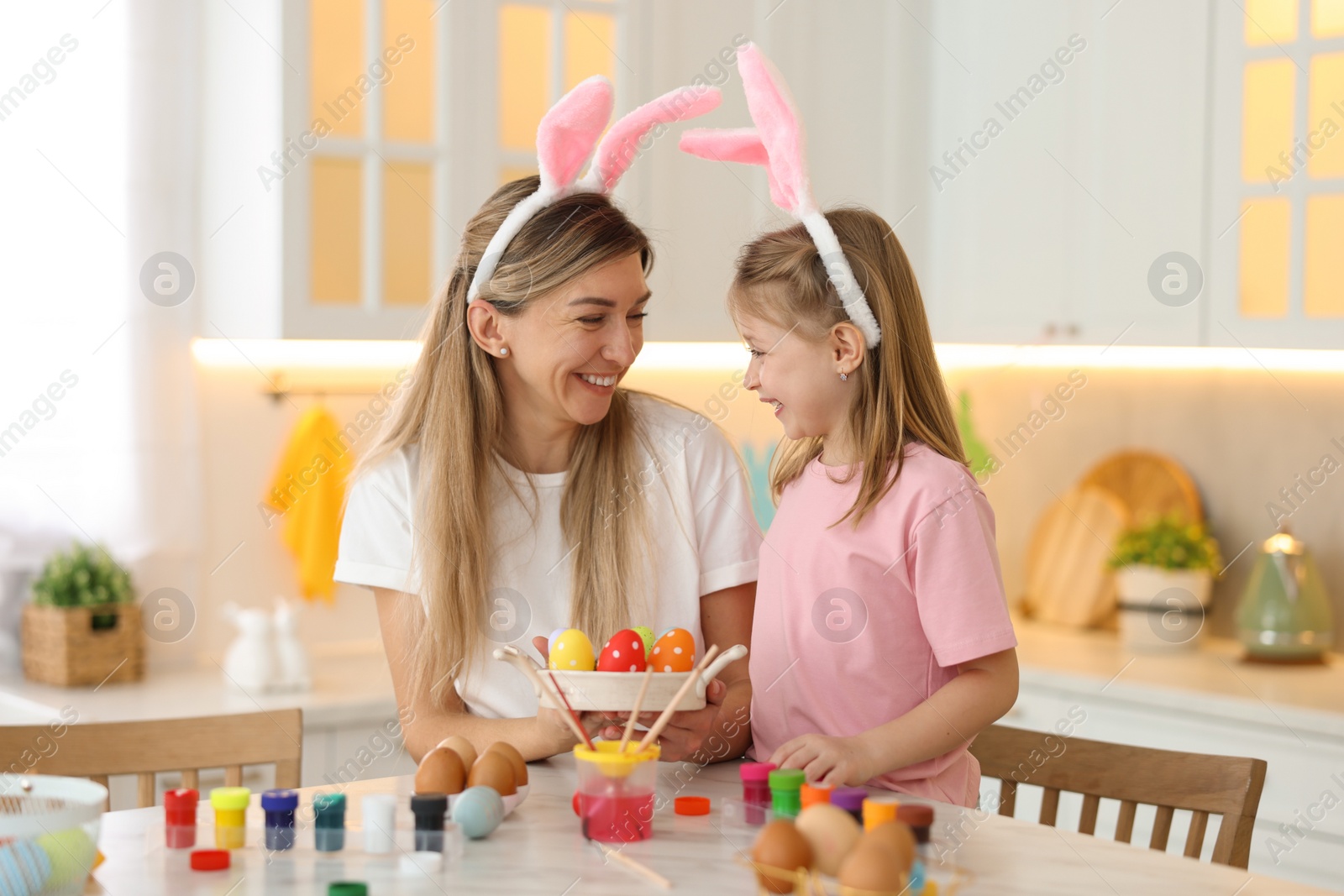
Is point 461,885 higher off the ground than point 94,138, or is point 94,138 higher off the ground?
point 94,138

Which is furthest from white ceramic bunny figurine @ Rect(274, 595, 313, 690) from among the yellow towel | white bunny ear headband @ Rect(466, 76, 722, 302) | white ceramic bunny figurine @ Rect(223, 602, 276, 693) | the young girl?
the young girl

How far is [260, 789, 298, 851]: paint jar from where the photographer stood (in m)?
1.15

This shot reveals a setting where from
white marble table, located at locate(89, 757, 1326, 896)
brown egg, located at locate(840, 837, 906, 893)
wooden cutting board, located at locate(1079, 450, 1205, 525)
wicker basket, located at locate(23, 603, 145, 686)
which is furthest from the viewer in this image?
wooden cutting board, located at locate(1079, 450, 1205, 525)

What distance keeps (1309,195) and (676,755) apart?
6.45 feet

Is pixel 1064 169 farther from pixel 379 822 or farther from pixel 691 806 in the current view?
pixel 379 822

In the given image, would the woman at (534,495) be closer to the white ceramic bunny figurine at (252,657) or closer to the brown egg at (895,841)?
the brown egg at (895,841)

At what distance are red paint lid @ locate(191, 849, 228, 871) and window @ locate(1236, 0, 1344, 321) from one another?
7.61 ft

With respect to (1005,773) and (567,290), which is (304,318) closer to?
(567,290)

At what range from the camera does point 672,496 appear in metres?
1.74

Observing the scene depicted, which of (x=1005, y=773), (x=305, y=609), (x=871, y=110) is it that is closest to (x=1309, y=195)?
(x=871, y=110)

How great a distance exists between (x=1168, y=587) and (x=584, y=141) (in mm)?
1877

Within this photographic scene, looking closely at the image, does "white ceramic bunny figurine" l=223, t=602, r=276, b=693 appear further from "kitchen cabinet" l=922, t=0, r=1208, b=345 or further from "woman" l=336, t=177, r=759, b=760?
"kitchen cabinet" l=922, t=0, r=1208, b=345

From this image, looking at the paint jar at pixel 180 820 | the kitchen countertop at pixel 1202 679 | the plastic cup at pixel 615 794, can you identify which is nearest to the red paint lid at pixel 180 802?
the paint jar at pixel 180 820

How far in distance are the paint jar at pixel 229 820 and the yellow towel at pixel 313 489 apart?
66.9 inches
